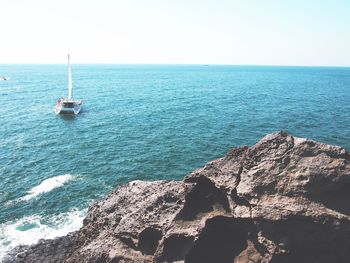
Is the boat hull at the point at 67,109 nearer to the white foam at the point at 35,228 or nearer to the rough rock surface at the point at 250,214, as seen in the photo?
the white foam at the point at 35,228

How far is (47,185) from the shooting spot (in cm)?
4494

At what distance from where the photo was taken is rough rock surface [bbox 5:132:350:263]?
18.3 m

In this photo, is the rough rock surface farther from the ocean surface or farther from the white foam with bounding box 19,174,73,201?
the white foam with bounding box 19,174,73,201

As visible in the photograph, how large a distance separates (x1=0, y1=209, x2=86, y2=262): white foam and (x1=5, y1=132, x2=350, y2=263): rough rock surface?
1027 cm

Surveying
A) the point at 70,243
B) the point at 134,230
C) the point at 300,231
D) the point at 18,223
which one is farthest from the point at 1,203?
the point at 300,231

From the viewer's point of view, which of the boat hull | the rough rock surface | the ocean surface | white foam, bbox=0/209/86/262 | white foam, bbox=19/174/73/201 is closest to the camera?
the rough rock surface

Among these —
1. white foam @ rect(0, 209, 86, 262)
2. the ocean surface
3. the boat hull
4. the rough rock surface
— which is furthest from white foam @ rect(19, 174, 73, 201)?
the boat hull

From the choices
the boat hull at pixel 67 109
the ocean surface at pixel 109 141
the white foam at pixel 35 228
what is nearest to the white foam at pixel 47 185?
the ocean surface at pixel 109 141

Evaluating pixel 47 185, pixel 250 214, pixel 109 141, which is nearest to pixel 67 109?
pixel 109 141

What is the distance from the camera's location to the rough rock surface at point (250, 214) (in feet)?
60.1

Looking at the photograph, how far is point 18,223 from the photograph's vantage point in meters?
35.9

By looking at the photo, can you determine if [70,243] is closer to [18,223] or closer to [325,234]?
[18,223]

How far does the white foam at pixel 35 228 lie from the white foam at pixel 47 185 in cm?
553

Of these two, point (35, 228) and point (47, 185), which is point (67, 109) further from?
point (35, 228)
